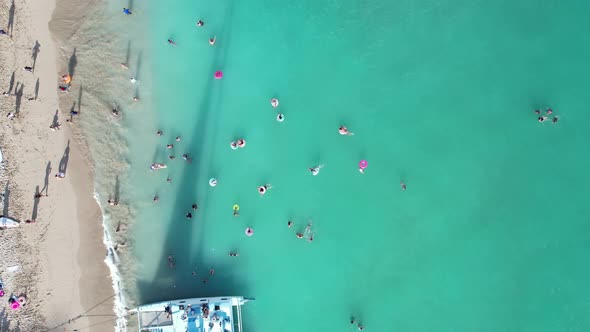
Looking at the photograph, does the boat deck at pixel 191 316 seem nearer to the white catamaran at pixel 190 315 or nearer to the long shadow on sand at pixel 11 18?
the white catamaran at pixel 190 315

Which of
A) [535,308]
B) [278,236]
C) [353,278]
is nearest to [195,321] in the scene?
[278,236]

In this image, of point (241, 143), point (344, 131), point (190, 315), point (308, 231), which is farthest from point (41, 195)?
point (344, 131)

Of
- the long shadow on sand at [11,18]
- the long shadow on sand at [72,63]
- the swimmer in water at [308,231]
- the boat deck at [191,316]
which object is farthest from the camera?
the swimmer in water at [308,231]

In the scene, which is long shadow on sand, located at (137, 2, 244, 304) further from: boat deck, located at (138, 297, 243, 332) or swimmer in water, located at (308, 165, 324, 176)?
swimmer in water, located at (308, 165, 324, 176)

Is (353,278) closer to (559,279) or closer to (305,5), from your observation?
(559,279)

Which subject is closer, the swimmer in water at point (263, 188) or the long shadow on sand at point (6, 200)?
the long shadow on sand at point (6, 200)

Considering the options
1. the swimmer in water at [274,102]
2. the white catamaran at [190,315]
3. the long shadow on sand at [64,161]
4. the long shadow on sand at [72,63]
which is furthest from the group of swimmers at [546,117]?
the long shadow on sand at [64,161]

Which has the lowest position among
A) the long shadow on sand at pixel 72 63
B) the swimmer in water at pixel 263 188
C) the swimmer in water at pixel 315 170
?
the swimmer in water at pixel 263 188
